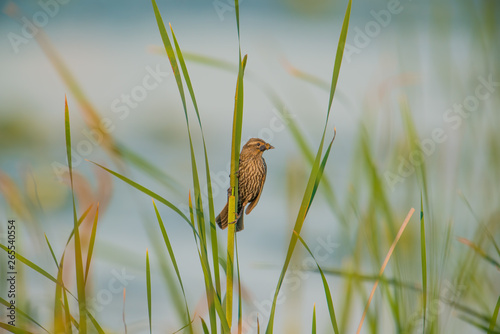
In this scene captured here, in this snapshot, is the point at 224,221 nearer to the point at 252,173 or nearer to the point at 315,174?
the point at 252,173

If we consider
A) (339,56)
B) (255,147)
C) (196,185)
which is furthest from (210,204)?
(255,147)

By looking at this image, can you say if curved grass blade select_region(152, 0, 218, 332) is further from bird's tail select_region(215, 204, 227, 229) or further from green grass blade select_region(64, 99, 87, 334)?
bird's tail select_region(215, 204, 227, 229)

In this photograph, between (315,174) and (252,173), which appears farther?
(252,173)

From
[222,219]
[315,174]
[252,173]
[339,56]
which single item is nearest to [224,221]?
[222,219]

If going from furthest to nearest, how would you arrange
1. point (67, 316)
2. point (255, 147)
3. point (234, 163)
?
point (255, 147)
point (67, 316)
point (234, 163)

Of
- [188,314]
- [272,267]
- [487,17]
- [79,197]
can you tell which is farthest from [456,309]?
[79,197]

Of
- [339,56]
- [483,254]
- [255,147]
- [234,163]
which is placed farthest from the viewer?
[255,147]

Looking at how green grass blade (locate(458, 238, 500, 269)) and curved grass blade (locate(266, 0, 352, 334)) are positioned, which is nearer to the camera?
curved grass blade (locate(266, 0, 352, 334))

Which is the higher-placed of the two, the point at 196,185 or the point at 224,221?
the point at 224,221

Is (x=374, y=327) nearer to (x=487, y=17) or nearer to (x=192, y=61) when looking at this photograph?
(x=192, y=61)

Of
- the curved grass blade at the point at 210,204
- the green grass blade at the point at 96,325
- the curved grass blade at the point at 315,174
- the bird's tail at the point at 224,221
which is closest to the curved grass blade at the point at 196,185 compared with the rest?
the curved grass blade at the point at 210,204

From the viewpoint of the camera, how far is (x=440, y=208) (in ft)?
6.14

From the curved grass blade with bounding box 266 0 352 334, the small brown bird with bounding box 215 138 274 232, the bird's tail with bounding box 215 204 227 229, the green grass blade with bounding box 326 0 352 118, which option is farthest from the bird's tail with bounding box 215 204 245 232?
the green grass blade with bounding box 326 0 352 118

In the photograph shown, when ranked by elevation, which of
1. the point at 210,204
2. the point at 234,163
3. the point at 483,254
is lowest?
the point at 483,254
